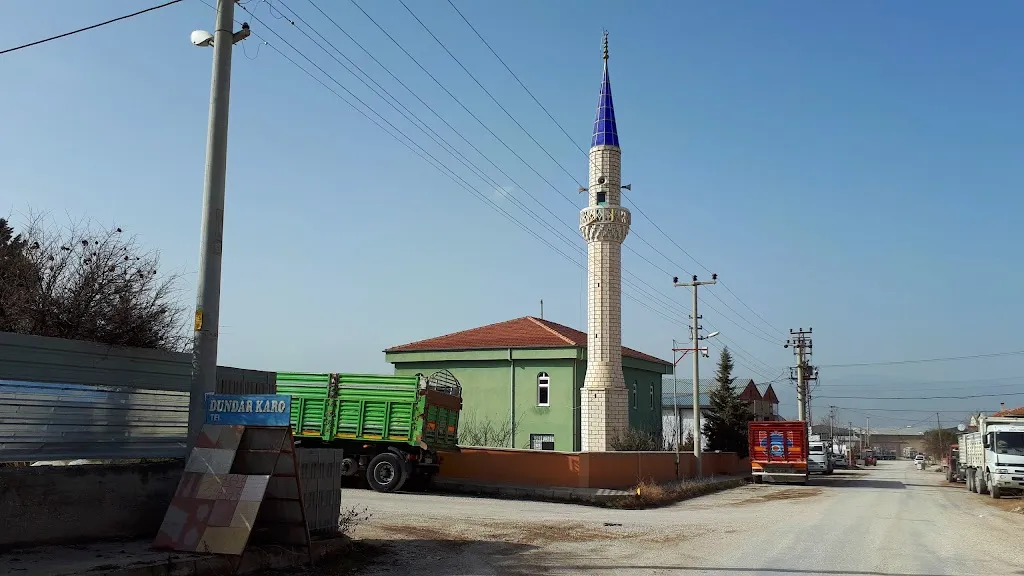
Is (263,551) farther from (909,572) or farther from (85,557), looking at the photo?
(909,572)

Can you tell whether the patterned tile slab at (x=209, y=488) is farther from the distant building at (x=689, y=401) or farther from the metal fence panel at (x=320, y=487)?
the distant building at (x=689, y=401)

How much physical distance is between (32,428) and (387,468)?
12.8 metres

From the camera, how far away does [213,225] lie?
33.3 feet

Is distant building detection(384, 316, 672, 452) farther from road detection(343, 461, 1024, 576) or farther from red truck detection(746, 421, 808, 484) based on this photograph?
road detection(343, 461, 1024, 576)

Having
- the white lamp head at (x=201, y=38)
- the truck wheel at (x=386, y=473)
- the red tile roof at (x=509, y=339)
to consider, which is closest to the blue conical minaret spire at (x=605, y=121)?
the red tile roof at (x=509, y=339)

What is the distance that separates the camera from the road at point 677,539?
10664 millimetres

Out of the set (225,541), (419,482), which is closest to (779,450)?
(419,482)

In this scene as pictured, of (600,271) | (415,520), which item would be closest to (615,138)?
(600,271)

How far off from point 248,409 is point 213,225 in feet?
7.67

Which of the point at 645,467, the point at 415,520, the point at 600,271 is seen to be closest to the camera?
the point at 415,520

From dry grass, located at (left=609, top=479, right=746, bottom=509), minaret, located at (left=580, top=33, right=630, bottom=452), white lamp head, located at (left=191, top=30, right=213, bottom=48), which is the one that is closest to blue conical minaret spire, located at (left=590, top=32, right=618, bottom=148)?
minaret, located at (left=580, top=33, right=630, bottom=452)

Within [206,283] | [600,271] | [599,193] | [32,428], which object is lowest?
[32,428]

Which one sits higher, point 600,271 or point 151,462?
point 600,271

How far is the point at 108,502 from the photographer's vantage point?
9.38 metres
